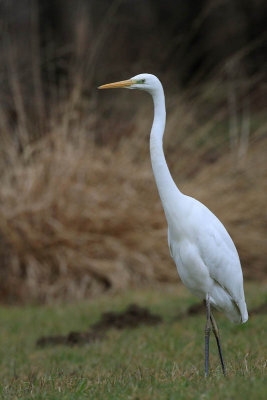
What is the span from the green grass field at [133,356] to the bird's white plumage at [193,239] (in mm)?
493

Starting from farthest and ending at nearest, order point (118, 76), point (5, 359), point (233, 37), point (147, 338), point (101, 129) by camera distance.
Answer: point (233, 37), point (118, 76), point (101, 129), point (147, 338), point (5, 359)

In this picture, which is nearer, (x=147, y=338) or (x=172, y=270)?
(x=147, y=338)

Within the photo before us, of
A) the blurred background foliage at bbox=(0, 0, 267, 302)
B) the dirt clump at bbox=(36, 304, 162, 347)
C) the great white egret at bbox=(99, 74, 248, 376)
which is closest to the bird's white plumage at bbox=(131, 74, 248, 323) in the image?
the great white egret at bbox=(99, 74, 248, 376)

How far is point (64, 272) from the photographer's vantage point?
27.1ft

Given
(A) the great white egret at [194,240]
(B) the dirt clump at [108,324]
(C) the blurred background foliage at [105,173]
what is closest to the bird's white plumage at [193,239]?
(A) the great white egret at [194,240]

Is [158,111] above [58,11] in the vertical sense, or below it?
above

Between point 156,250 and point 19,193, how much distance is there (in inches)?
74.8

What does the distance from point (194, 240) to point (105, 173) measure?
4644mm

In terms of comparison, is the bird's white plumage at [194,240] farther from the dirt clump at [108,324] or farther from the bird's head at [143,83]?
the dirt clump at [108,324]

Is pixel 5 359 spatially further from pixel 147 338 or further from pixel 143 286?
pixel 143 286

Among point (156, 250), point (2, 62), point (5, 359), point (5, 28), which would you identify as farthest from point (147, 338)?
point (2, 62)

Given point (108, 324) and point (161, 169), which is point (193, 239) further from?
point (108, 324)

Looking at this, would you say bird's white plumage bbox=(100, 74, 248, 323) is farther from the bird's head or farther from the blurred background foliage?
the blurred background foliage

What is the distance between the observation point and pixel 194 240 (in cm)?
406
